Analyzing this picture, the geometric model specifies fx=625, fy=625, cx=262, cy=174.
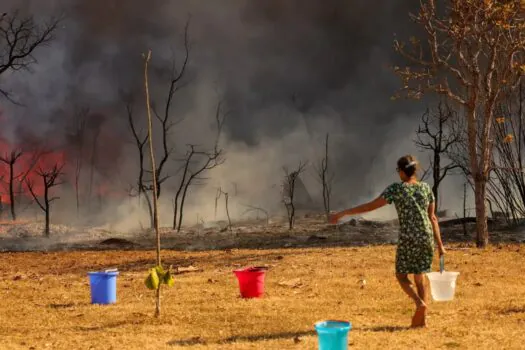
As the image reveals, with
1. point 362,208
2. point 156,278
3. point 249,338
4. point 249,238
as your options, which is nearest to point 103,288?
point 156,278

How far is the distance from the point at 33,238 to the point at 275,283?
1669 cm

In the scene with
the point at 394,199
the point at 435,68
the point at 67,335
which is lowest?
the point at 67,335

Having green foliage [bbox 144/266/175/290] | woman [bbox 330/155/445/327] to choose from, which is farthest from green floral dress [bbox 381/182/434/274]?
green foliage [bbox 144/266/175/290]

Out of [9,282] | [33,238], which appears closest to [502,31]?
[9,282]

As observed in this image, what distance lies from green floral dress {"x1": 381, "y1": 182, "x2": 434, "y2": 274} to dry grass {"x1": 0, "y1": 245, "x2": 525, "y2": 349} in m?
0.71

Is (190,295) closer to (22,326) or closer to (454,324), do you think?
(22,326)

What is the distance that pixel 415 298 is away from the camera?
636 cm

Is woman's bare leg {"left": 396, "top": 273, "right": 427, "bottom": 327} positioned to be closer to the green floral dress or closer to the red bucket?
the green floral dress

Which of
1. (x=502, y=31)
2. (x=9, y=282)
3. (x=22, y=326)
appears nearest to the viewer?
(x=22, y=326)

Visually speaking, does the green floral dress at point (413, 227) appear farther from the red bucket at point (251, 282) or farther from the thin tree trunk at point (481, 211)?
the thin tree trunk at point (481, 211)

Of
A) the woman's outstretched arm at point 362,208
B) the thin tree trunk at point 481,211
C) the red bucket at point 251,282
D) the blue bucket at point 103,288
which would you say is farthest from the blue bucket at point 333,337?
the thin tree trunk at point 481,211

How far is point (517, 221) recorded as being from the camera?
21656 millimetres

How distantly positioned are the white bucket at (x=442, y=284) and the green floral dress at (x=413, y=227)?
113cm

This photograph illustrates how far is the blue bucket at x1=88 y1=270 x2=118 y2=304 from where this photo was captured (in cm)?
876
